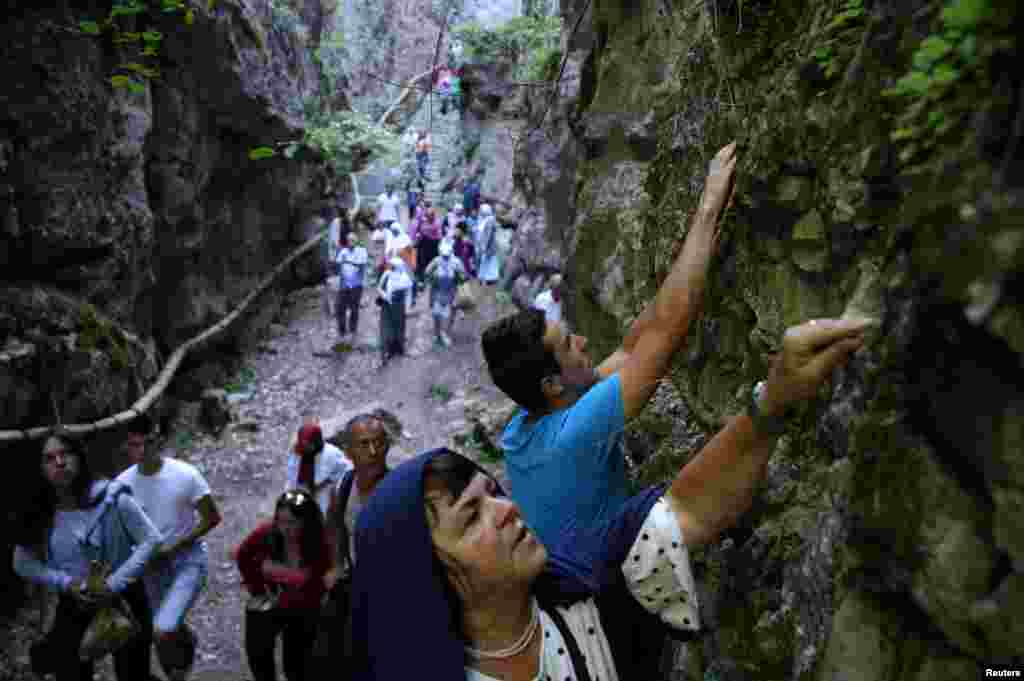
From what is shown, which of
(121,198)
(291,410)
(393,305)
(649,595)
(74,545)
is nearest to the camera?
(649,595)

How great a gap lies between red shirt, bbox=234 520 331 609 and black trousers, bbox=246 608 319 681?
91mm

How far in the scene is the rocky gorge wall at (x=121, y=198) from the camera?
21.3 feet

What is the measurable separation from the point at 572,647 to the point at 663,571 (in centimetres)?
28

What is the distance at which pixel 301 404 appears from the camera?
453 inches

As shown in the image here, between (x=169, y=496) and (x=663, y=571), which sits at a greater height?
(x=663, y=571)

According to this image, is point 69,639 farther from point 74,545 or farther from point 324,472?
point 324,472

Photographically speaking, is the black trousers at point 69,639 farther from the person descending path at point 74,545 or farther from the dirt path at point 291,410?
the dirt path at point 291,410

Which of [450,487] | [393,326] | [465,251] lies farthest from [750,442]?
[465,251]

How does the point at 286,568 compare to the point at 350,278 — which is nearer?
the point at 286,568

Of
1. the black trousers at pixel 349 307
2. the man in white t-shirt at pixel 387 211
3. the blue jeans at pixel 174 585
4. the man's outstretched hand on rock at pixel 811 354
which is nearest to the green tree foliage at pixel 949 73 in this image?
the man's outstretched hand on rock at pixel 811 354

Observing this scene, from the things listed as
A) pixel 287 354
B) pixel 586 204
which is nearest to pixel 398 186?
pixel 287 354

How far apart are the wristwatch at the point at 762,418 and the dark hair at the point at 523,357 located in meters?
0.89

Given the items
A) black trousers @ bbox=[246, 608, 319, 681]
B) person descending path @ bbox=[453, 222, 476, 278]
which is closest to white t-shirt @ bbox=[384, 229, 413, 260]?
person descending path @ bbox=[453, 222, 476, 278]

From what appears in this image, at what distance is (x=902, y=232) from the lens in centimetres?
152
